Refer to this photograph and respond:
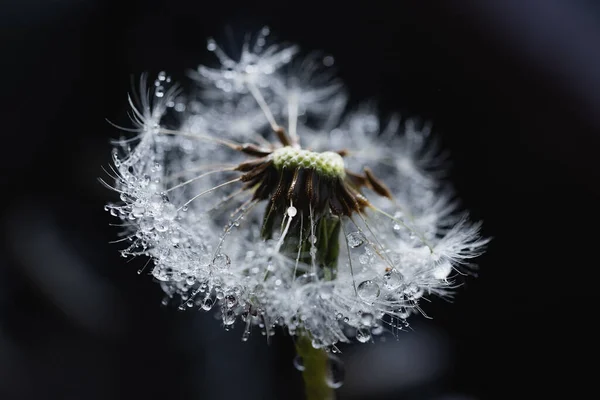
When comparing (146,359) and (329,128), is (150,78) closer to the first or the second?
(329,128)

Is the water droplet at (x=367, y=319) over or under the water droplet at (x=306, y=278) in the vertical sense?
under

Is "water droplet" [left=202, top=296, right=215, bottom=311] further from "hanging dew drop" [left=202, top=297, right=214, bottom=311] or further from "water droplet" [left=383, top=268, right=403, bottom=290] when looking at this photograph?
"water droplet" [left=383, top=268, right=403, bottom=290]

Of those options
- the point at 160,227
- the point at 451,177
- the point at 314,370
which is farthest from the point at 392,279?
the point at 451,177

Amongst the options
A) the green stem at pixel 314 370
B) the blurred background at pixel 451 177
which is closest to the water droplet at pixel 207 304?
the green stem at pixel 314 370

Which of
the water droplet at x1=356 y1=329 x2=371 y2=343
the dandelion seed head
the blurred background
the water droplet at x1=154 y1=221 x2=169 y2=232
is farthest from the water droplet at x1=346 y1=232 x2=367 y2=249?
the blurred background

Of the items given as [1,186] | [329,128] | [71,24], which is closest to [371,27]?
[329,128]

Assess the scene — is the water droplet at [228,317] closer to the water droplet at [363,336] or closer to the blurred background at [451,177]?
the water droplet at [363,336]
